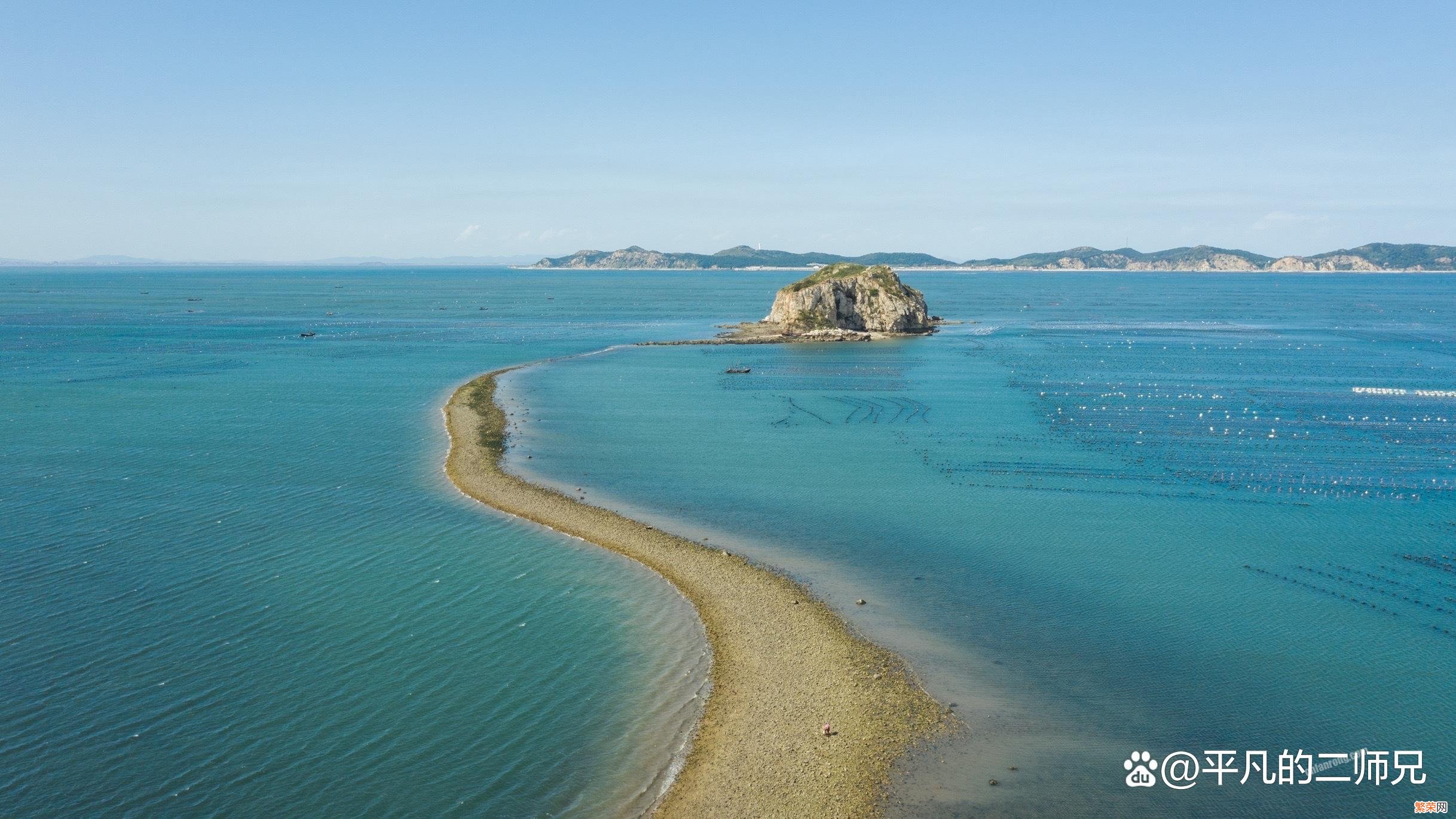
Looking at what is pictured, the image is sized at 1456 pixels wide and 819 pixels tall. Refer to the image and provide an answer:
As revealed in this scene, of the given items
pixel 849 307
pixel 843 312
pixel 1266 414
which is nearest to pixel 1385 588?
Result: pixel 1266 414

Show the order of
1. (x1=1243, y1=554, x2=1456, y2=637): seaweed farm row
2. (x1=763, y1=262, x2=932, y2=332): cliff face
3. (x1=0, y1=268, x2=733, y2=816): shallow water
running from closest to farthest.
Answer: (x1=0, y1=268, x2=733, y2=816): shallow water
(x1=1243, y1=554, x2=1456, y2=637): seaweed farm row
(x1=763, y1=262, x2=932, y2=332): cliff face

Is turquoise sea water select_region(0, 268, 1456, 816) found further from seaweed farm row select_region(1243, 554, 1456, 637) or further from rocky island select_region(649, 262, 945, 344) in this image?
rocky island select_region(649, 262, 945, 344)

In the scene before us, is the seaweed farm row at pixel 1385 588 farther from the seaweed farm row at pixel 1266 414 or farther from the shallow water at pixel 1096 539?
the seaweed farm row at pixel 1266 414

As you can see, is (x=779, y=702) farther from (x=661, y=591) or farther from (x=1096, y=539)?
(x=1096, y=539)

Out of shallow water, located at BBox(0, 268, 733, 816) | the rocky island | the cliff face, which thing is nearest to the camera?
shallow water, located at BBox(0, 268, 733, 816)

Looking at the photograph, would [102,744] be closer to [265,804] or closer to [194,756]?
[194,756]

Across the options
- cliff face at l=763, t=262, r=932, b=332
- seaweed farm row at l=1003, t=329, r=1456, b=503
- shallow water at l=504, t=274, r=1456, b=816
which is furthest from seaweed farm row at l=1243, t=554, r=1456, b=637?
cliff face at l=763, t=262, r=932, b=332
